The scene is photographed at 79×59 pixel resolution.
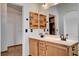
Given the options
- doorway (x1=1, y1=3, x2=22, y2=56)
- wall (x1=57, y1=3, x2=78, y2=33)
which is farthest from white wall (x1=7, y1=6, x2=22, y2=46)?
wall (x1=57, y1=3, x2=78, y2=33)

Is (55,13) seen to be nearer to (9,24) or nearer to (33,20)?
(33,20)

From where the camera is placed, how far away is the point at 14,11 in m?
1.51

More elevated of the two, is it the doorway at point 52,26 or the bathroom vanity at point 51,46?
the doorway at point 52,26

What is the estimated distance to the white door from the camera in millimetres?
1455

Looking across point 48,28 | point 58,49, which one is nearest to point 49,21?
point 48,28

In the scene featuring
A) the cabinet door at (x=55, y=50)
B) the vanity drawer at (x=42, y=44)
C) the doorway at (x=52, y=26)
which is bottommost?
the cabinet door at (x=55, y=50)

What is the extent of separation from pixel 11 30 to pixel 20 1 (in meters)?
0.40

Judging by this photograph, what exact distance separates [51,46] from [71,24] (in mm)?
380

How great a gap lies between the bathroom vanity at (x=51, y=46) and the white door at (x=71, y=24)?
3.4 inches

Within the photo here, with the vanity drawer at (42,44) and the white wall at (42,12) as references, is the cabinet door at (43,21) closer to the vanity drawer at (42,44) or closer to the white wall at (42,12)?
the white wall at (42,12)

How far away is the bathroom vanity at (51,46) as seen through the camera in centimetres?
141

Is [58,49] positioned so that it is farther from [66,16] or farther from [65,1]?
[65,1]

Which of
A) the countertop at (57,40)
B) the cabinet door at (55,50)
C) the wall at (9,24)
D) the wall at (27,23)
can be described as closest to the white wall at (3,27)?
the wall at (9,24)

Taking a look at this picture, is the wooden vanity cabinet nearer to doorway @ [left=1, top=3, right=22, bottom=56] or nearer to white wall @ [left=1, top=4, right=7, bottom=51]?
doorway @ [left=1, top=3, right=22, bottom=56]
